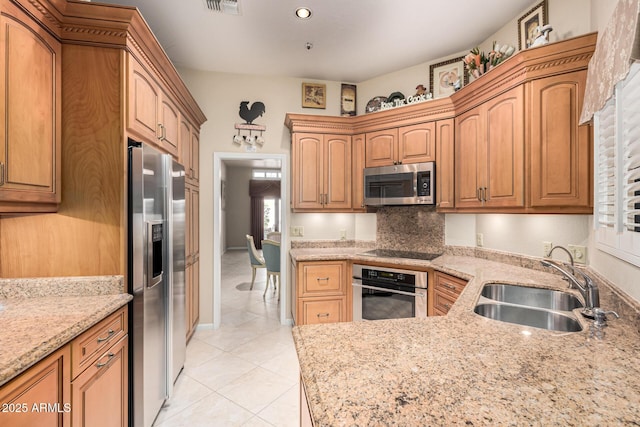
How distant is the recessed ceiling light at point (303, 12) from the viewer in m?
2.29

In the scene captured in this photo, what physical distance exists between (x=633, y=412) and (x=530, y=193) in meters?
1.62

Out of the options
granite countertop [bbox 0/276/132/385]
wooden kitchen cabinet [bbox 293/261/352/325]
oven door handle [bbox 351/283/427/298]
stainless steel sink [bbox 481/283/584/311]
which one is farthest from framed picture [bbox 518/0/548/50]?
granite countertop [bbox 0/276/132/385]

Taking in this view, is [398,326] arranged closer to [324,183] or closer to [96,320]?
[96,320]

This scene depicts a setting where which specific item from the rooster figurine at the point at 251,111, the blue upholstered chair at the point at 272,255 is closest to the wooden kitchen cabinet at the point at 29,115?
the rooster figurine at the point at 251,111

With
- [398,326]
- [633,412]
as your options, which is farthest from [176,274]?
[633,412]

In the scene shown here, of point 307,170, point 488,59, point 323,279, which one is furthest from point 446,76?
point 323,279

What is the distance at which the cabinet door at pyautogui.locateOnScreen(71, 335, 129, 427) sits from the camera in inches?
47.6

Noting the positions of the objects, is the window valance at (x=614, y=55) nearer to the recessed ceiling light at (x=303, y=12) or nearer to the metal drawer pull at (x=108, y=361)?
the recessed ceiling light at (x=303, y=12)

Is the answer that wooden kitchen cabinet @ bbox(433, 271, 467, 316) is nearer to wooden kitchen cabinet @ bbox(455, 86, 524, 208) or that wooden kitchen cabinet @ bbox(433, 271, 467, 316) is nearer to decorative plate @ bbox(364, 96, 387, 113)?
wooden kitchen cabinet @ bbox(455, 86, 524, 208)

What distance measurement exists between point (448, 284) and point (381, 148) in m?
1.51

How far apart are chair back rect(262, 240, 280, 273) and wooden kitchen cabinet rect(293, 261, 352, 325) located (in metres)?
1.25

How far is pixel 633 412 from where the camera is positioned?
0.65 meters

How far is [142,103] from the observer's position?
1.80 m

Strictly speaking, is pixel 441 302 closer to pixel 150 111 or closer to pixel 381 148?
pixel 381 148
